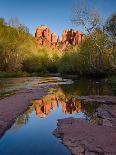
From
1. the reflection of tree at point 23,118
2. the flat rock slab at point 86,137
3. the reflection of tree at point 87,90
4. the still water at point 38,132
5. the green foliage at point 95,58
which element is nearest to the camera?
the flat rock slab at point 86,137

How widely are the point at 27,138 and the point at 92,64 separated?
55.4m

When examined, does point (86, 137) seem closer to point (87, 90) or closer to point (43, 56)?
point (87, 90)

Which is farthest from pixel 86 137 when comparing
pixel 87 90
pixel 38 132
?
pixel 87 90

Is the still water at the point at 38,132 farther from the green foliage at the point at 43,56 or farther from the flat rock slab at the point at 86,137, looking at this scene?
the green foliage at the point at 43,56

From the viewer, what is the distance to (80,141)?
1292cm

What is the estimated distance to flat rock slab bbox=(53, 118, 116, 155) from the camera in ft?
38.4

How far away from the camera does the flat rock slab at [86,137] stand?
11695 mm

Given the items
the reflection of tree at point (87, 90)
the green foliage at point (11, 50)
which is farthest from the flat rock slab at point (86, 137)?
the green foliage at point (11, 50)

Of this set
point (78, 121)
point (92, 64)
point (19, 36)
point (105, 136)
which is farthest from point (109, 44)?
point (19, 36)

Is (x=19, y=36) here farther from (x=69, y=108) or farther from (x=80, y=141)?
(x=80, y=141)

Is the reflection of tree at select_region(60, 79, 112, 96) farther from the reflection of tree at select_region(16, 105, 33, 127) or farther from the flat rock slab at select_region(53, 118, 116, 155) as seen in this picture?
the flat rock slab at select_region(53, 118, 116, 155)

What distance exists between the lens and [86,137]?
13594 millimetres

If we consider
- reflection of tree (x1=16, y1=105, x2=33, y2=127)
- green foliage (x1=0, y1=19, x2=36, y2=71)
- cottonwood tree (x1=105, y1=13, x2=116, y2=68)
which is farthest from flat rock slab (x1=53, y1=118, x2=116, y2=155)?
green foliage (x1=0, y1=19, x2=36, y2=71)

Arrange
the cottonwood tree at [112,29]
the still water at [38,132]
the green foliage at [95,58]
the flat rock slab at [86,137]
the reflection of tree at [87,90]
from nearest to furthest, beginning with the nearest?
the flat rock slab at [86,137]
the still water at [38,132]
the reflection of tree at [87,90]
the cottonwood tree at [112,29]
the green foliage at [95,58]
